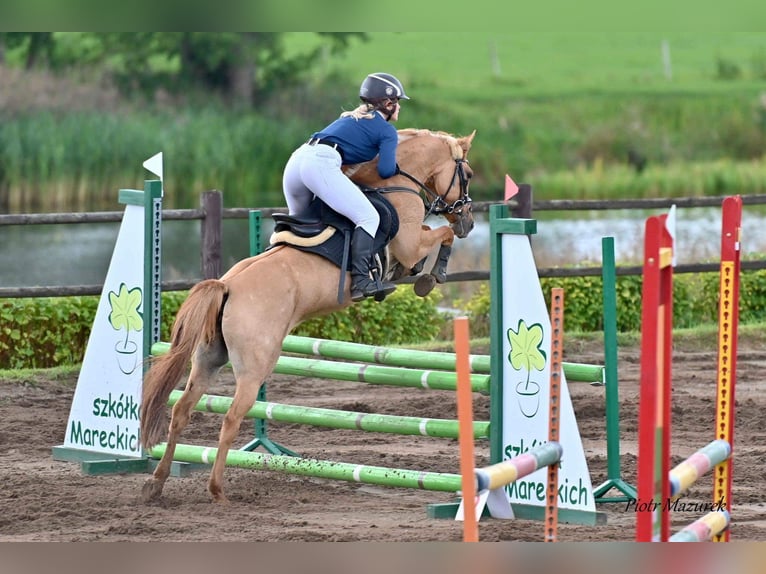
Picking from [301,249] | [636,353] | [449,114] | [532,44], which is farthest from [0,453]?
[532,44]

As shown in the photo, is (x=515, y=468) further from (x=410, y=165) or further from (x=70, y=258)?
(x=70, y=258)

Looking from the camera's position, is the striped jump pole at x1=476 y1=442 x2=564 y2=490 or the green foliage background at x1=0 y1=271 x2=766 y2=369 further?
the green foliage background at x1=0 y1=271 x2=766 y2=369

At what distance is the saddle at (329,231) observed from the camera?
5.73 m

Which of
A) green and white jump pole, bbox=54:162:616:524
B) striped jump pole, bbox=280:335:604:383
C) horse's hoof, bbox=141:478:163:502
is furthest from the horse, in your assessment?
green and white jump pole, bbox=54:162:616:524

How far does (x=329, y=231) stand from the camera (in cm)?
577

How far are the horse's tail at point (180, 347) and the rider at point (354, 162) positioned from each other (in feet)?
2.16

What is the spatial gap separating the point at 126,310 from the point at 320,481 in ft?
4.26

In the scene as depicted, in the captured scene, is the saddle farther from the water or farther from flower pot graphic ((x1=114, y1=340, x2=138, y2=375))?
the water

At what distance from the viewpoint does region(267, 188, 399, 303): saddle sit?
5730 mm

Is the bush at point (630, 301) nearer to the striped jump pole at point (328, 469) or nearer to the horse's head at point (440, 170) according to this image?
the horse's head at point (440, 170)

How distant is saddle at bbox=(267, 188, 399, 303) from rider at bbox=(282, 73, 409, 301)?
5cm

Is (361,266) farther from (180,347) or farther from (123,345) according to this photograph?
(123,345)

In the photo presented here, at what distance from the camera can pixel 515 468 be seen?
13.7 feet

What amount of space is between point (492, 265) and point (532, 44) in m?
26.2
